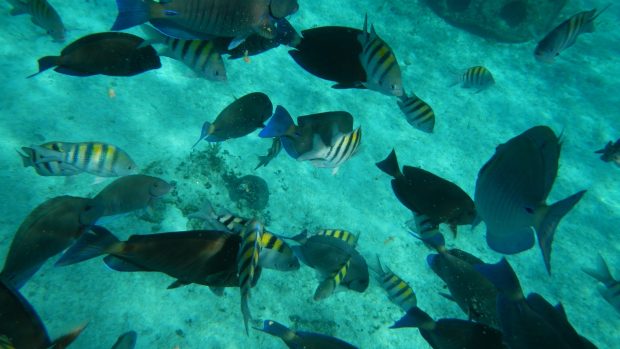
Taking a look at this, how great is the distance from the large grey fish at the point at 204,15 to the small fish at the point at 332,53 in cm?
53

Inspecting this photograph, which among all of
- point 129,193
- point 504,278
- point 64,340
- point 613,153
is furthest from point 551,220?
point 613,153

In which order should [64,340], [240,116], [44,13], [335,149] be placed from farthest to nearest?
[44,13] < [240,116] < [335,149] < [64,340]

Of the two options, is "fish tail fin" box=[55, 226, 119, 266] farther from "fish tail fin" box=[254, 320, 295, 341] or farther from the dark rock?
the dark rock

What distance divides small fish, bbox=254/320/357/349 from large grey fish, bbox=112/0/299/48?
204cm

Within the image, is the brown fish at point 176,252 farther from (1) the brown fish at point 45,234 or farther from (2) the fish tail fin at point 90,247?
(1) the brown fish at point 45,234

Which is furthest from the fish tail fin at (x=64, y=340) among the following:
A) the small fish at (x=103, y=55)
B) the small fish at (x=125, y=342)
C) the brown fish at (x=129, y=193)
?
the small fish at (x=103, y=55)

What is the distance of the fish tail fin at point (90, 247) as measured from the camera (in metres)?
1.89

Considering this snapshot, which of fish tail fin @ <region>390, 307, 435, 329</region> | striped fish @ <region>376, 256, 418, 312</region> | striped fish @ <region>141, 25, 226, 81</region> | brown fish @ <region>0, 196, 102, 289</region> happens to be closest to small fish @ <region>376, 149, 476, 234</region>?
fish tail fin @ <region>390, 307, 435, 329</region>

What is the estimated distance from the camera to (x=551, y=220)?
1.73 m

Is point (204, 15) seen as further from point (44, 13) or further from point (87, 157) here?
point (44, 13)

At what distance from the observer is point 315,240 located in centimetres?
342

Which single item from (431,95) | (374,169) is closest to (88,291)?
(374,169)

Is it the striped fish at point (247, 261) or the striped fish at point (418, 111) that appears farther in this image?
the striped fish at point (418, 111)

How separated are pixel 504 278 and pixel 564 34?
4.43 metres
